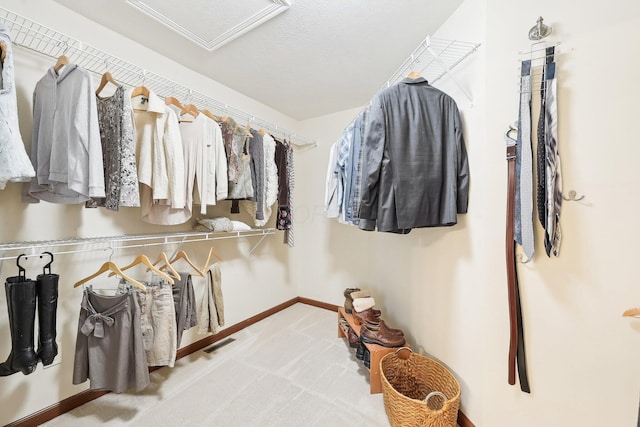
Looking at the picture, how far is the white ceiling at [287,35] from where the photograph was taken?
4.49 ft

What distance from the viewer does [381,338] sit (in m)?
1.63

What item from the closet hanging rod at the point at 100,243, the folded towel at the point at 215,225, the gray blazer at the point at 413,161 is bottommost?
the closet hanging rod at the point at 100,243

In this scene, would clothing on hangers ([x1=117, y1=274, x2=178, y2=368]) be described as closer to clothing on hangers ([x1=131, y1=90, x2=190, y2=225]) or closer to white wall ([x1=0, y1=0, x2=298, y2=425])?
white wall ([x1=0, y1=0, x2=298, y2=425])

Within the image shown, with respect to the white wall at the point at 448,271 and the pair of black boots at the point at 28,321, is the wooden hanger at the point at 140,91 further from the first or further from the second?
the white wall at the point at 448,271

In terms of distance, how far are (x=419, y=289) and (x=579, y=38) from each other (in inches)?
59.1

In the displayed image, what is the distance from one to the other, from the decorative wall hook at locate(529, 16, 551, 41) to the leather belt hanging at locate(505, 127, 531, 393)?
1.38ft

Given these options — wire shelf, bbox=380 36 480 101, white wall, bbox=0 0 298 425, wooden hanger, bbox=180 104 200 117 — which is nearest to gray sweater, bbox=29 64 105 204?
white wall, bbox=0 0 298 425

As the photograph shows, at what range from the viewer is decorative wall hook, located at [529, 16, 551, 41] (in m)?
1.00

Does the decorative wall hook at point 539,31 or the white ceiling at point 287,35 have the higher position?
the white ceiling at point 287,35

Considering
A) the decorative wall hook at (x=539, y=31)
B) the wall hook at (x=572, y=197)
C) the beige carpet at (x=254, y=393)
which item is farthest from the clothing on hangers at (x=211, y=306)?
the decorative wall hook at (x=539, y=31)

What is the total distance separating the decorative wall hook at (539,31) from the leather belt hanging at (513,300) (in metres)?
0.42

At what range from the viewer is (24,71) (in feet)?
4.09

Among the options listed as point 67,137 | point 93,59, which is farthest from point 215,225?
point 93,59

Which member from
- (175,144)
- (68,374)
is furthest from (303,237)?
(68,374)
